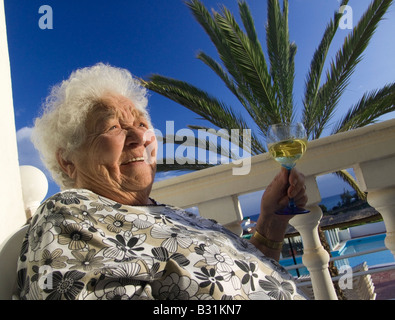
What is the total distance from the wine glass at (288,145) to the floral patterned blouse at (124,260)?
0.32 m

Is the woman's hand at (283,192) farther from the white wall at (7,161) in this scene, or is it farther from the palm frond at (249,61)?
the palm frond at (249,61)

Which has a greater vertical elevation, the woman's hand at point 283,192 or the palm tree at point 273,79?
the palm tree at point 273,79

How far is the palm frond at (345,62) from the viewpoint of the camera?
548cm

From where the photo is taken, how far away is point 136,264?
2.85 feet

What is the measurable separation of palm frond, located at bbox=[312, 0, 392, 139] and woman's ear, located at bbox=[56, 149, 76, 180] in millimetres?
5650

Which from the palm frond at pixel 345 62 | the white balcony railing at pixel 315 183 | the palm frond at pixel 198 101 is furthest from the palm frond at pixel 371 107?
the white balcony railing at pixel 315 183

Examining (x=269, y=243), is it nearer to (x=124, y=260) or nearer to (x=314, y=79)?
(x=124, y=260)

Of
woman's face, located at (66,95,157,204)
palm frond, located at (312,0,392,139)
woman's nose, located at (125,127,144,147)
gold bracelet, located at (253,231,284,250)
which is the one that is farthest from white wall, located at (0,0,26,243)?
palm frond, located at (312,0,392,139)

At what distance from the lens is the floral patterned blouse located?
0.81 m

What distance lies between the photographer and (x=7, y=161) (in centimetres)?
131

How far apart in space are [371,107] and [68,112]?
586cm

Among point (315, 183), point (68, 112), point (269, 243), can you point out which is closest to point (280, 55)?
point (315, 183)
